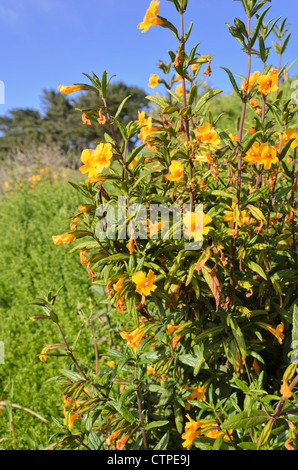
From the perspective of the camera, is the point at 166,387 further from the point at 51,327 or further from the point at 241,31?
the point at 51,327

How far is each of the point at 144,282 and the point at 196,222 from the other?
238 mm

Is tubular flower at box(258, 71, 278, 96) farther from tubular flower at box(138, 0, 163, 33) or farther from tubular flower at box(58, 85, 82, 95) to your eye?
tubular flower at box(58, 85, 82, 95)

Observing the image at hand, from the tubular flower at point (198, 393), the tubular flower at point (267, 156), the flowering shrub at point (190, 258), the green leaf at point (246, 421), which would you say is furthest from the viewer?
the tubular flower at point (198, 393)

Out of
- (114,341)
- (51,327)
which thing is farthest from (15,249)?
(114,341)

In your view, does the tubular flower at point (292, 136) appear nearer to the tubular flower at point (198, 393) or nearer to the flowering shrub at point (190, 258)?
the flowering shrub at point (190, 258)

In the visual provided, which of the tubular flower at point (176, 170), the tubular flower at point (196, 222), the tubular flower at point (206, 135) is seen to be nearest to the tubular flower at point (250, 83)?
the tubular flower at point (206, 135)

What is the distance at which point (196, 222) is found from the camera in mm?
1060

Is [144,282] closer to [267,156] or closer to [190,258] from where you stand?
[190,258]

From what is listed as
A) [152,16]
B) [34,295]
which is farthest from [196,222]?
[34,295]

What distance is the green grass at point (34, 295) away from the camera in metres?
2.45

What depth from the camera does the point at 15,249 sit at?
4707 mm

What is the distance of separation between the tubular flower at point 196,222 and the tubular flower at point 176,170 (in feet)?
0.42

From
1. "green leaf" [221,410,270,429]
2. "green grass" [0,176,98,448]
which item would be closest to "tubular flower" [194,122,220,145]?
"green grass" [0,176,98,448]

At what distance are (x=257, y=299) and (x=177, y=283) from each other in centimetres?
51
